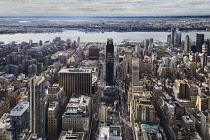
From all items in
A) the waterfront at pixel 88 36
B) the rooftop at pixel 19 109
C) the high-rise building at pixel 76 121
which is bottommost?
the high-rise building at pixel 76 121

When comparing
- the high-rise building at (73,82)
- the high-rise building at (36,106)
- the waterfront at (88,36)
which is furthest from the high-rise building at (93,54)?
the high-rise building at (36,106)

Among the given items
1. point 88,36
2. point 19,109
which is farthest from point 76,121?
point 88,36

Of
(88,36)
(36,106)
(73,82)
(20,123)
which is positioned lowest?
(20,123)

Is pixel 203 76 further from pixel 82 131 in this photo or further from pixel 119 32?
pixel 119 32

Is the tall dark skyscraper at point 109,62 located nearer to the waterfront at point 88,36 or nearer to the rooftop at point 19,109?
the rooftop at point 19,109

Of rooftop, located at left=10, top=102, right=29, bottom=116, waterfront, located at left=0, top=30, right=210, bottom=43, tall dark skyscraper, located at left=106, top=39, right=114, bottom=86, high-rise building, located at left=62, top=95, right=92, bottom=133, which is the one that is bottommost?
high-rise building, located at left=62, top=95, right=92, bottom=133

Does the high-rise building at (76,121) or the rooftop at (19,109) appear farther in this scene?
the high-rise building at (76,121)

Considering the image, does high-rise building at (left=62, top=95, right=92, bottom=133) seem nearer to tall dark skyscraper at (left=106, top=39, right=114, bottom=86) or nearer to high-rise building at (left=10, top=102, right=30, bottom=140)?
high-rise building at (left=10, top=102, right=30, bottom=140)

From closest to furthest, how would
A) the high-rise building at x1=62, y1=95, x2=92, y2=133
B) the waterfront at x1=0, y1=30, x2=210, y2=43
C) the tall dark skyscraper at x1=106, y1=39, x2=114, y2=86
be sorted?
the high-rise building at x1=62, y1=95, x2=92, y2=133, the tall dark skyscraper at x1=106, y1=39, x2=114, y2=86, the waterfront at x1=0, y1=30, x2=210, y2=43

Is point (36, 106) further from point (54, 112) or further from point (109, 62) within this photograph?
point (109, 62)

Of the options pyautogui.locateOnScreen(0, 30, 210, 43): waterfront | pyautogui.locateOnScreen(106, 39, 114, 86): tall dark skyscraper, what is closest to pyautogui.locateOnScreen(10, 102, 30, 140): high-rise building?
pyautogui.locateOnScreen(106, 39, 114, 86): tall dark skyscraper

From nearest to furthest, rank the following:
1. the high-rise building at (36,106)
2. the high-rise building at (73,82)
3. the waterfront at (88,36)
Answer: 1. the high-rise building at (36,106)
2. the high-rise building at (73,82)
3. the waterfront at (88,36)
